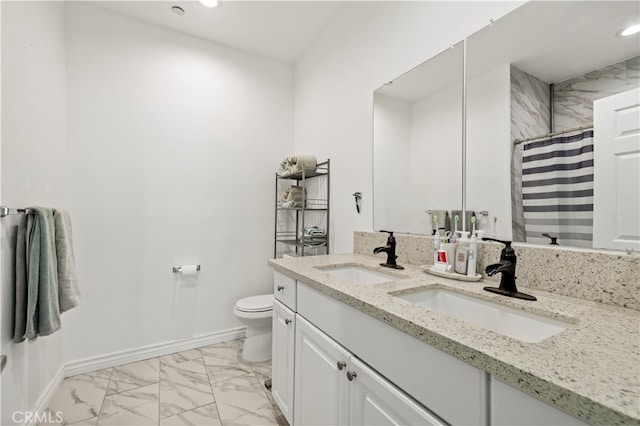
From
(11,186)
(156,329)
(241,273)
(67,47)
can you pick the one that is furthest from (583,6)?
(156,329)

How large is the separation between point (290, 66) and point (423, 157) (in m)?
1.99

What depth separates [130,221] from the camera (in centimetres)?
211

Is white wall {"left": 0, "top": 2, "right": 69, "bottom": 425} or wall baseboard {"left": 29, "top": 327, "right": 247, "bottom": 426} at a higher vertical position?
white wall {"left": 0, "top": 2, "right": 69, "bottom": 425}

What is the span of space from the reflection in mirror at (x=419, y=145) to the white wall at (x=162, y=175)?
52.1 inches

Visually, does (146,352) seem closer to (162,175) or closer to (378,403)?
(162,175)

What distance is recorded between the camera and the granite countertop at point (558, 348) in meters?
0.40

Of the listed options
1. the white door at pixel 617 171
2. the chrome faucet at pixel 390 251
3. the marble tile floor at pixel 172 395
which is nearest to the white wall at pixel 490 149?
the white door at pixel 617 171

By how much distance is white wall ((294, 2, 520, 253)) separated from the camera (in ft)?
4.45

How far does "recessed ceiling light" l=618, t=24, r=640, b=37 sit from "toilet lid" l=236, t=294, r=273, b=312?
222cm

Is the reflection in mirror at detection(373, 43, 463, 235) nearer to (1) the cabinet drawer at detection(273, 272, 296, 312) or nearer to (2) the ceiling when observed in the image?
(1) the cabinet drawer at detection(273, 272, 296, 312)

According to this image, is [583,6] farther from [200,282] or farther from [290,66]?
[200,282]

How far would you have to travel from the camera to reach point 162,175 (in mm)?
2219

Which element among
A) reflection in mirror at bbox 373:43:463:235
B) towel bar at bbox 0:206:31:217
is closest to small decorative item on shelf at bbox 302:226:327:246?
reflection in mirror at bbox 373:43:463:235

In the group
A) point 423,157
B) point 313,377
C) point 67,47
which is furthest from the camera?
point 67,47
